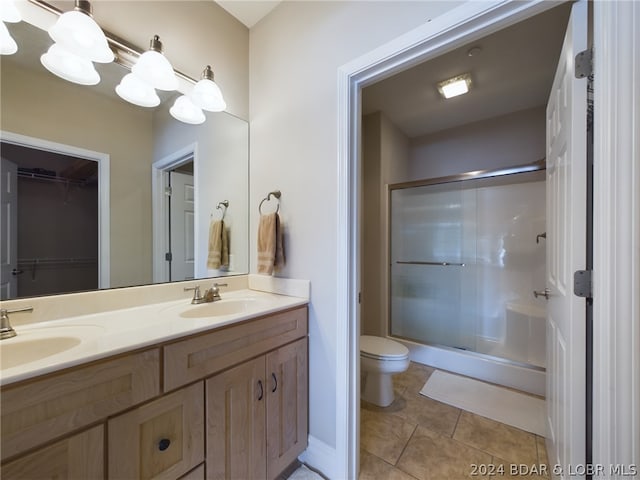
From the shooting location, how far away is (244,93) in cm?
171

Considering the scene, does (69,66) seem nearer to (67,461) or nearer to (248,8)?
(248,8)

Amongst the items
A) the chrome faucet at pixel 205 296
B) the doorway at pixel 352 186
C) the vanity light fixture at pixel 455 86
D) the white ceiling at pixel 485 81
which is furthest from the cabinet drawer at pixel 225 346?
the vanity light fixture at pixel 455 86

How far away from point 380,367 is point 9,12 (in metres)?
2.44

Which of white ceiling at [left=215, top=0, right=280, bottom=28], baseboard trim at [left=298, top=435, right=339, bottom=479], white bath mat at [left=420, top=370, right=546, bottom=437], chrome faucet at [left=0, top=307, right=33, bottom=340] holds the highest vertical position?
white ceiling at [left=215, top=0, right=280, bottom=28]

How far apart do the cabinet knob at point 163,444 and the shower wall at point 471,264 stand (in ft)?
7.75

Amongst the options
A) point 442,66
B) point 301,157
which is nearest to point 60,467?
point 301,157

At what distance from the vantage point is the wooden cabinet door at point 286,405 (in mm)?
1160

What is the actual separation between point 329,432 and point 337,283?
0.76 m

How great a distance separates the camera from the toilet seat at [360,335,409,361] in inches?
68.5

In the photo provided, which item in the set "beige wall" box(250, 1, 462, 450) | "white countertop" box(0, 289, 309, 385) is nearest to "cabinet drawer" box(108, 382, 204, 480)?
"white countertop" box(0, 289, 309, 385)

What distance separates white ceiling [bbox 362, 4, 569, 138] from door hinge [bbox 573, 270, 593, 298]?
1468mm

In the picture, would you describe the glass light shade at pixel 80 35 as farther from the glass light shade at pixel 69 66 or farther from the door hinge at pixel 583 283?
the door hinge at pixel 583 283

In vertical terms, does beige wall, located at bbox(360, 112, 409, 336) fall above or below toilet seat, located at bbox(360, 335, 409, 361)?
above

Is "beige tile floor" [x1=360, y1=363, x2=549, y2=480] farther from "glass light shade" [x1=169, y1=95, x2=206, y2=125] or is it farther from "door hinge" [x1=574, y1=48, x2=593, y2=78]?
"glass light shade" [x1=169, y1=95, x2=206, y2=125]
